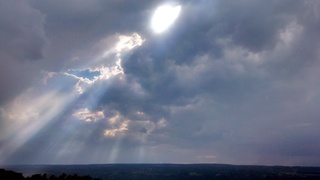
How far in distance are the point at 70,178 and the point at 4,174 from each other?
44.1 ft

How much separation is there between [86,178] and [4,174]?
17395mm

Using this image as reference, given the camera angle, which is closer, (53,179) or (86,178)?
(53,179)

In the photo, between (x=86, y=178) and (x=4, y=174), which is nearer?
(x=4, y=174)

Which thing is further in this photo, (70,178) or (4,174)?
(70,178)

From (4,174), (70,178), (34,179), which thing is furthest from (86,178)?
(4,174)

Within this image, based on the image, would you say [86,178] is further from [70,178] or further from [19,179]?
[19,179]

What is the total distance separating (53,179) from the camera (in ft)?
218

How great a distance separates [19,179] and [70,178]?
10445 mm

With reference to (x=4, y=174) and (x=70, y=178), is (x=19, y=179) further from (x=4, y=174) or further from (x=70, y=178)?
(x=70, y=178)

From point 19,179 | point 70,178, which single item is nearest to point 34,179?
point 19,179

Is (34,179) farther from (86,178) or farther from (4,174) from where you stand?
(86,178)

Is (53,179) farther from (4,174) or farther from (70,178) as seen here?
(4,174)

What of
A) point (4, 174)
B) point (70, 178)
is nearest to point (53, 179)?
point (70, 178)

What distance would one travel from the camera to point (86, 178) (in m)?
70.8
